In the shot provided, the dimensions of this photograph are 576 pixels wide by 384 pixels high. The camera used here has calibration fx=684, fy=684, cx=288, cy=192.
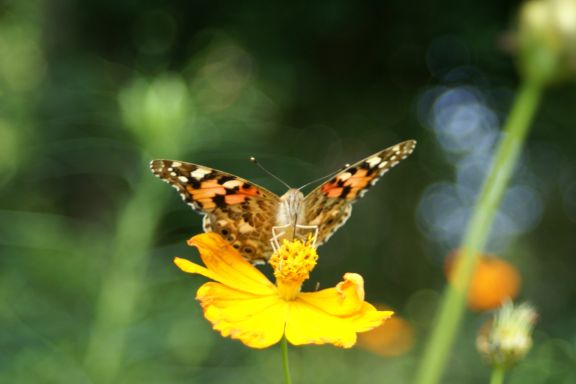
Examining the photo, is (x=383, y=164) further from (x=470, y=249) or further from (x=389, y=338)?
(x=389, y=338)

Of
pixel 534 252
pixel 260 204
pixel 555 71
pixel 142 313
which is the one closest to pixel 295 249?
pixel 260 204

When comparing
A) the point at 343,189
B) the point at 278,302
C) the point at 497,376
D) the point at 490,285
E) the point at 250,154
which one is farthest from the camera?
the point at 250,154

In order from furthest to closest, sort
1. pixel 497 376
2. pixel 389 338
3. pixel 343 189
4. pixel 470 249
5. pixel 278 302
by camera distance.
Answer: pixel 389 338 < pixel 343 189 < pixel 278 302 < pixel 470 249 < pixel 497 376

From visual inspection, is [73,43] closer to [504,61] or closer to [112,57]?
[112,57]

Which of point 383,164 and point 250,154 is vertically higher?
point 250,154

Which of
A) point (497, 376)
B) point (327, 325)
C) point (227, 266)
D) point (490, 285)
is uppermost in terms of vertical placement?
point (490, 285)

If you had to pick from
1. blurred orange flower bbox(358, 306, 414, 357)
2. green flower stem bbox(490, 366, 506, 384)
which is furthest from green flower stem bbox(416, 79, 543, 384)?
blurred orange flower bbox(358, 306, 414, 357)

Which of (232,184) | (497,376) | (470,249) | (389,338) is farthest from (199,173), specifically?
(389,338)

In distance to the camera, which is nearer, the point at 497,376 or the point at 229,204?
the point at 497,376
